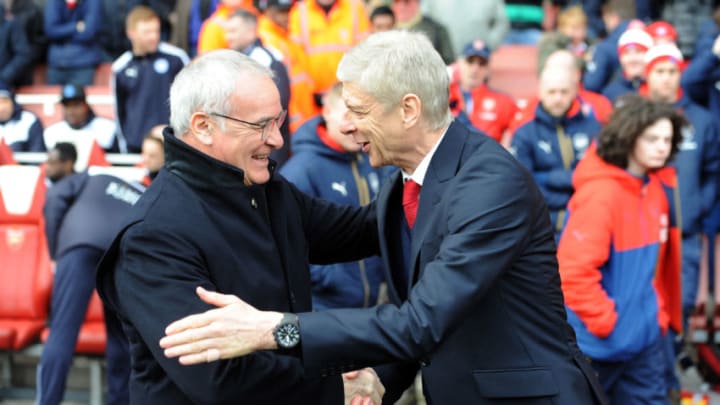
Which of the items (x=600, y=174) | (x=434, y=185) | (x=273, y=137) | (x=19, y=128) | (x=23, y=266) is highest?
(x=273, y=137)

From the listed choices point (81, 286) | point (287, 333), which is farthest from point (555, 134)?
point (287, 333)

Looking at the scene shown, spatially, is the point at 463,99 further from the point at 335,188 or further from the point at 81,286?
the point at 81,286

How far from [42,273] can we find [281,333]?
4.97 metres

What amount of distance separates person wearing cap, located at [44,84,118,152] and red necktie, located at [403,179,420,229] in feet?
21.0

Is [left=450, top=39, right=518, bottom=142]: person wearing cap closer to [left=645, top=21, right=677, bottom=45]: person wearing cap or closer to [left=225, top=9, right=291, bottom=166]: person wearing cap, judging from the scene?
[left=645, top=21, right=677, bottom=45]: person wearing cap

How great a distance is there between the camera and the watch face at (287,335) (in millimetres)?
2650

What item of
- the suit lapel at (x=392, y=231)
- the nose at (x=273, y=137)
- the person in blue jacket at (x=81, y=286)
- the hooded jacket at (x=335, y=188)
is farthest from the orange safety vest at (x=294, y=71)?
the nose at (x=273, y=137)

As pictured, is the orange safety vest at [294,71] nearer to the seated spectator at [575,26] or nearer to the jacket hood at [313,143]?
the jacket hood at [313,143]

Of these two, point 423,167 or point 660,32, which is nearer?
point 423,167

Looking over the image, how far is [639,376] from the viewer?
17.3 feet

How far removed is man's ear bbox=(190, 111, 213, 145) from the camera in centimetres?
289

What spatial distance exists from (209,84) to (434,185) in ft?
2.25

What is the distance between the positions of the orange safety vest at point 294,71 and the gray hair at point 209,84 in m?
5.48

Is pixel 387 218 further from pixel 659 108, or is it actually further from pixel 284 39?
pixel 284 39
